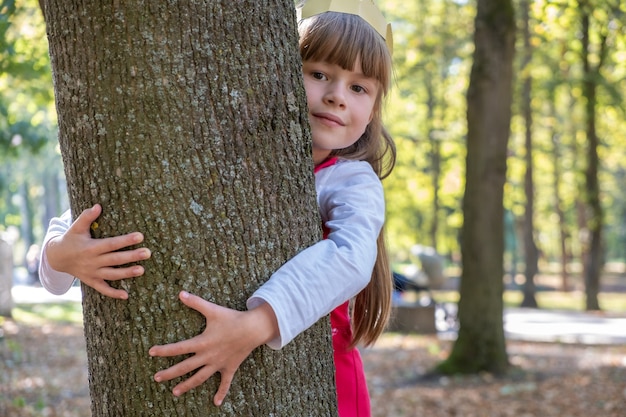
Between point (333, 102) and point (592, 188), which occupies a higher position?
point (333, 102)

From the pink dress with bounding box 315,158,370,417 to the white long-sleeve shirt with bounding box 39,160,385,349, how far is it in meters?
0.14

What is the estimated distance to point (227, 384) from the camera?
63.9 inches

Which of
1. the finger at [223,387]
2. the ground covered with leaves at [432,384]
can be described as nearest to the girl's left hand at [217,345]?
the finger at [223,387]

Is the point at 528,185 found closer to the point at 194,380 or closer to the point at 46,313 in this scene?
the point at 46,313

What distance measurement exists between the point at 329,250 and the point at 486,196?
7468 millimetres

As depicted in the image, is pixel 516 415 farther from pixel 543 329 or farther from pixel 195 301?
pixel 543 329

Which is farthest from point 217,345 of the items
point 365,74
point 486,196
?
point 486,196

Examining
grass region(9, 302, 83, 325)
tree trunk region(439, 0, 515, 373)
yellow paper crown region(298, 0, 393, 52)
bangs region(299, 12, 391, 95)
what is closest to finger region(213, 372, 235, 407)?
bangs region(299, 12, 391, 95)

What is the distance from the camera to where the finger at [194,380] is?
159 cm

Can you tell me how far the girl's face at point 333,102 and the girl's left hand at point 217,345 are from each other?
2.34ft

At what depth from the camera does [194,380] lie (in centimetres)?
160

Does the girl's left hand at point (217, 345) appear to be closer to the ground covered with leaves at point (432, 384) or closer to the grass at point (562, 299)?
the ground covered with leaves at point (432, 384)

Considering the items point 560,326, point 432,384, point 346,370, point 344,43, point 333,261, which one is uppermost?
point 344,43

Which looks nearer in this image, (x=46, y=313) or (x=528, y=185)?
(x=46, y=313)
